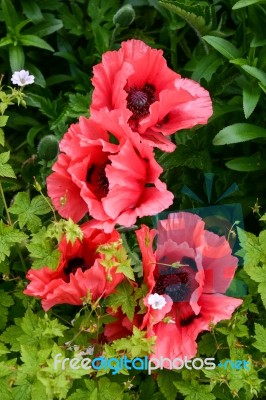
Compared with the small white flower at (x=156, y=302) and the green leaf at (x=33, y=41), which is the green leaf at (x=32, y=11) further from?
the small white flower at (x=156, y=302)

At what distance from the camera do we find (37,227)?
1350mm

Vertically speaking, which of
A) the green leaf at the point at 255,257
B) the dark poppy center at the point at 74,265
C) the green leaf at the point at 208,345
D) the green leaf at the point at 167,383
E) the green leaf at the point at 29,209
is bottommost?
the green leaf at the point at 167,383

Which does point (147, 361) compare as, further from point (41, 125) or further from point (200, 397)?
point (41, 125)

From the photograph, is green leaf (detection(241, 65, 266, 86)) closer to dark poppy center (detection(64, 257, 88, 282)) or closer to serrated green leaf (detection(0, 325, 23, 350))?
dark poppy center (detection(64, 257, 88, 282))

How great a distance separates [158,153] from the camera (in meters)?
1.64

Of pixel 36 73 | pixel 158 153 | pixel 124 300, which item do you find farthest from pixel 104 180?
pixel 36 73

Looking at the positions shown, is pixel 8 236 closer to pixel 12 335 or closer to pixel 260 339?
pixel 12 335

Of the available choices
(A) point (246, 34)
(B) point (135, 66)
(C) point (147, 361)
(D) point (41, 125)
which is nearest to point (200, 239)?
(C) point (147, 361)

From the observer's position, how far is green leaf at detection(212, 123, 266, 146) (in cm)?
155

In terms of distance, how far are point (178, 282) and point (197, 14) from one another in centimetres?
71

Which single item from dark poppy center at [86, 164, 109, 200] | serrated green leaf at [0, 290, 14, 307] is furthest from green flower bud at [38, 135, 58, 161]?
serrated green leaf at [0, 290, 14, 307]

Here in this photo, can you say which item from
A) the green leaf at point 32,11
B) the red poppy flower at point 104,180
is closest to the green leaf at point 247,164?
the red poppy flower at point 104,180

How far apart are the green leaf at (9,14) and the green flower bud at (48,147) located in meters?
0.52

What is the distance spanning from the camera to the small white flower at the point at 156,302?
1190 millimetres
